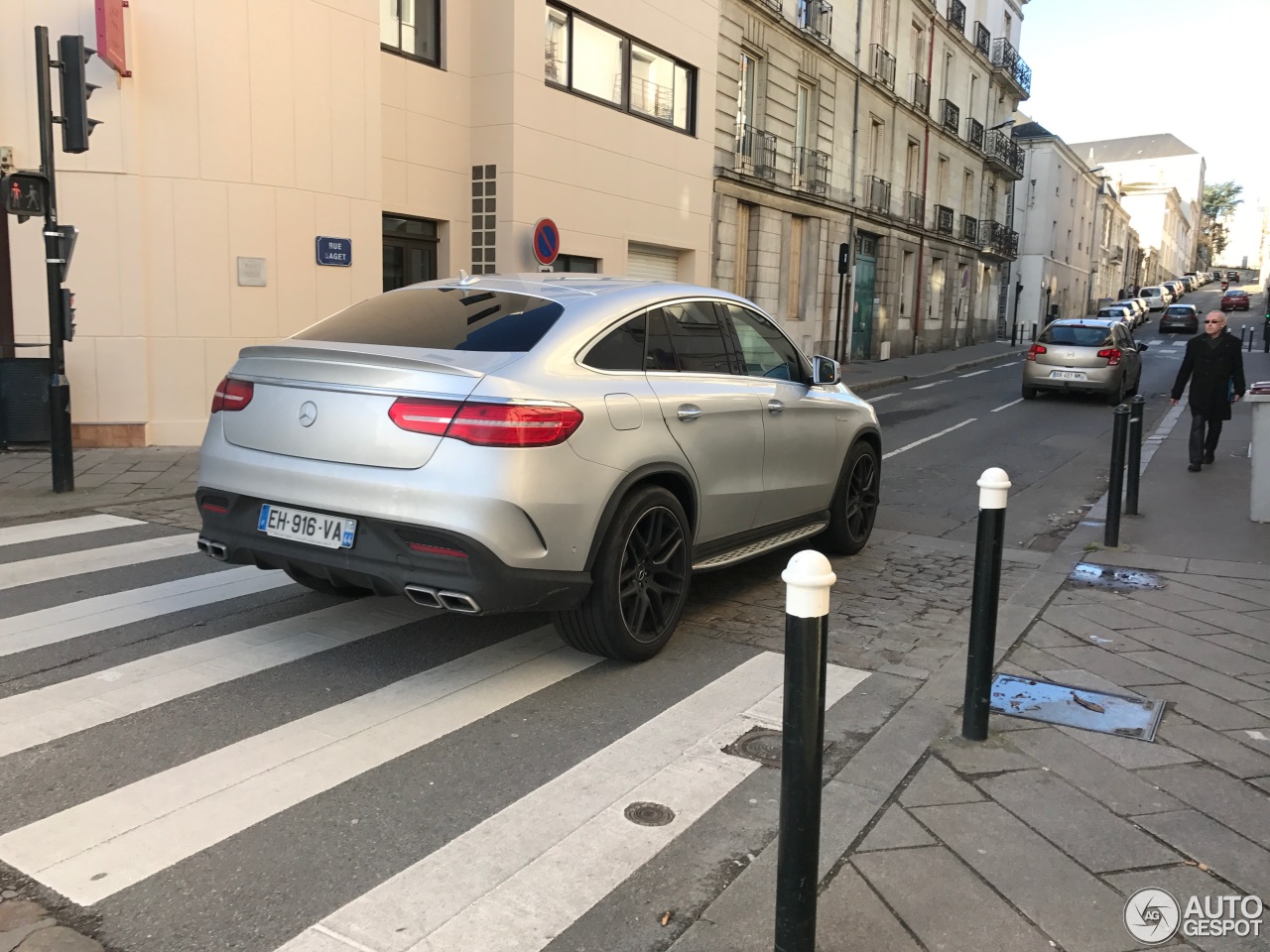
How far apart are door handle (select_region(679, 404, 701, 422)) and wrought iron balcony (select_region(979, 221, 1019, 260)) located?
41380 millimetres

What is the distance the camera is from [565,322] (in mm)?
4496

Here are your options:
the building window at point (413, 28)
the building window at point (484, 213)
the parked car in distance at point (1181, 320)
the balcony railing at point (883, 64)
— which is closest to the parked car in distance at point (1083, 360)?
the building window at point (484, 213)

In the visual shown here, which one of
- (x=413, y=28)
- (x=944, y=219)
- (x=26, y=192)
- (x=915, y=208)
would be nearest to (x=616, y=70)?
(x=413, y=28)

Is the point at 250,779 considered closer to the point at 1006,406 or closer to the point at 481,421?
the point at 481,421

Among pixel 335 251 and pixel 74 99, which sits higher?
pixel 74 99

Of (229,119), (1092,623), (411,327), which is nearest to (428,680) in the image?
(411,327)

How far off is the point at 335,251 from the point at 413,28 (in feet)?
13.2

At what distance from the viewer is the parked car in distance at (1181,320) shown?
50.8 m

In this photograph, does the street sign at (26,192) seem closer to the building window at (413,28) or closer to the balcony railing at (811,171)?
the building window at (413,28)

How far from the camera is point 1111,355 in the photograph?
1856 cm

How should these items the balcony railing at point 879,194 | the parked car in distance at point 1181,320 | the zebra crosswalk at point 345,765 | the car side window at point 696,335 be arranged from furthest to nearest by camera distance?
the parked car in distance at point 1181,320, the balcony railing at point 879,194, the car side window at point 696,335, the zebra crosswalk at point 345,765

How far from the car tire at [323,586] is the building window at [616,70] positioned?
12.2 meters

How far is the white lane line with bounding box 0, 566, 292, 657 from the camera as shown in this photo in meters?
4.89

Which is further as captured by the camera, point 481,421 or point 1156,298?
point 1156,298
